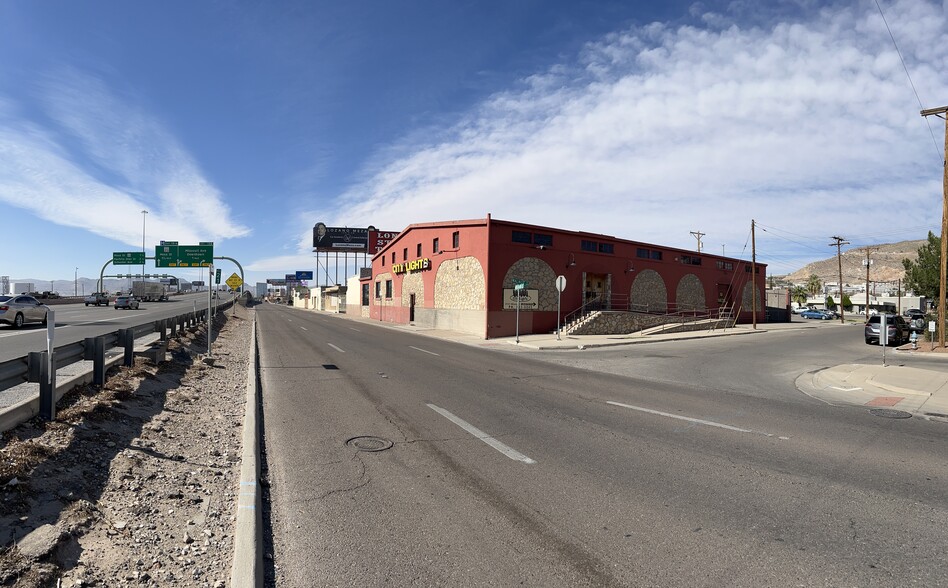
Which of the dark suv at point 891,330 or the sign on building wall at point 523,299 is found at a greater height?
the sign on building wall at point 523,299

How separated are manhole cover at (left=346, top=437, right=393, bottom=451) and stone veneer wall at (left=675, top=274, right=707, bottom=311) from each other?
38802mm

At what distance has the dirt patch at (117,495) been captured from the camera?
10.4 ft

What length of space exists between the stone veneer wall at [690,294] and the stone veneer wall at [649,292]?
232 centimetres

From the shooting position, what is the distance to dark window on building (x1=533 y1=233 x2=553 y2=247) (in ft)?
101

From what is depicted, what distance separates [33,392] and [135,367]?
2020 millimetres

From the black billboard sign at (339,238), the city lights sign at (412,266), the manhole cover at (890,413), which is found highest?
the black billboard sign at (339,238)

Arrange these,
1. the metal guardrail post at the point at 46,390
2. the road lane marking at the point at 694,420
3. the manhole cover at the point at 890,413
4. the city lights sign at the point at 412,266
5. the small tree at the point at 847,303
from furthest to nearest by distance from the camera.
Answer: the small tree at the point at 847,303
the city lights sign at the point at 412,266
the manhole cover at the point at 890,413
the road lane marking at the point at 694,420
the metal guardrail post at the point at 46,390

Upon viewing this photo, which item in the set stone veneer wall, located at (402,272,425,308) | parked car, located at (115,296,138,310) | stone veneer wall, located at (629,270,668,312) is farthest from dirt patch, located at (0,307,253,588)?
parked car, located at (115,296,138,310)

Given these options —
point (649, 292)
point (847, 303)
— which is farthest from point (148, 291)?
point (847, 303)

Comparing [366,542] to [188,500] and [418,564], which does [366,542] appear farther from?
[188,500]

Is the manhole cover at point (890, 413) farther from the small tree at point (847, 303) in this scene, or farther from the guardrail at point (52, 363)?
the small tree at point (847, 303)

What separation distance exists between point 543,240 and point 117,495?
28.4 metres

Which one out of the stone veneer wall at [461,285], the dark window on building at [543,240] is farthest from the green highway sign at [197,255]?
the dark window on building at [543,240]

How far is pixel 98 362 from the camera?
24.8 feet
